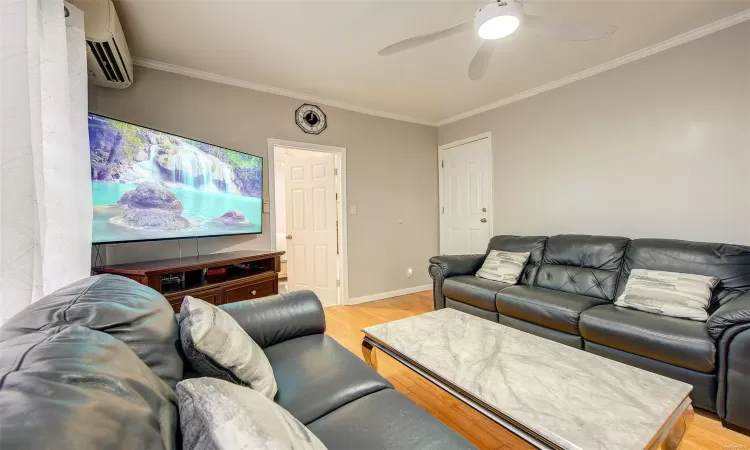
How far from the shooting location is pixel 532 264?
3012 mm

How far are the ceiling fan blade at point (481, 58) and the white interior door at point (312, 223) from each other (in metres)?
1.97

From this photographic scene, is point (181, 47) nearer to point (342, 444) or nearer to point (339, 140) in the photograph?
point (339, 140)

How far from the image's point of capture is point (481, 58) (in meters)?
2.04

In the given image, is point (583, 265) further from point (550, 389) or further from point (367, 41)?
point (367, 41)

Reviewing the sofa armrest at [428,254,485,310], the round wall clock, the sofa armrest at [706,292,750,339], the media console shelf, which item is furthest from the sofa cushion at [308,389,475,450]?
the round wall clock

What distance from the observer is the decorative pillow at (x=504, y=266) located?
2910 millimetres

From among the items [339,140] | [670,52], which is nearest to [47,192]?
[339,140]

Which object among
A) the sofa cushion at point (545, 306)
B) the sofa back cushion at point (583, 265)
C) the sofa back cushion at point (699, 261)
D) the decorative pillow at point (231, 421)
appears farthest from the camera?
the sofa back cushion at point (583, 265)

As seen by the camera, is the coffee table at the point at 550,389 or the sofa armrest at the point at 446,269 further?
the sofa armrest at the point at 446,269

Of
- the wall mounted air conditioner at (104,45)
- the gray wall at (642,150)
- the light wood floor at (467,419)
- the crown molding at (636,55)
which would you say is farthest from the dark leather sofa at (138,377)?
the crown molding at (636,55)

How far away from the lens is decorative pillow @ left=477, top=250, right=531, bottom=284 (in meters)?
2.91

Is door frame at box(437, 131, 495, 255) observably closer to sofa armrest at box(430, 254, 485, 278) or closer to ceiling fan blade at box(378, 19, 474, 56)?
sofa armrest at box(430, 254, 485, 278)

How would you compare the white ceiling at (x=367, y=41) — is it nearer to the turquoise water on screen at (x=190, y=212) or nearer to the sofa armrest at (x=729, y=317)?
the turquoise water on screen at (x=190, y=212)

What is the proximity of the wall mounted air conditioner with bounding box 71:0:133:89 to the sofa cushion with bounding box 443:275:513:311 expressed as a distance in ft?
10.1
